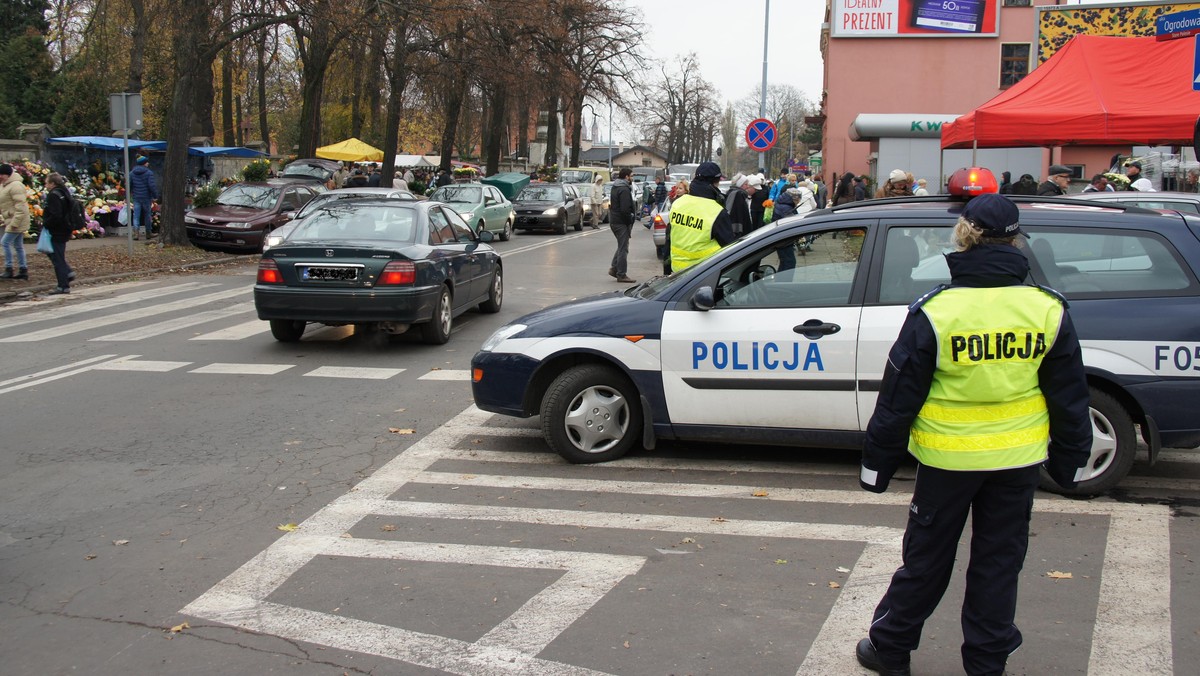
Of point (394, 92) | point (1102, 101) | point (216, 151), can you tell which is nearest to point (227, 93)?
point (216, 151)

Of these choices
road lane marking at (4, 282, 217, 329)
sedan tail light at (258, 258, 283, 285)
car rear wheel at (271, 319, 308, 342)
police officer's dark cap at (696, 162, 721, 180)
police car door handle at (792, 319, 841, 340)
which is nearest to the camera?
police car door handle at (792, 319, 841, 340)

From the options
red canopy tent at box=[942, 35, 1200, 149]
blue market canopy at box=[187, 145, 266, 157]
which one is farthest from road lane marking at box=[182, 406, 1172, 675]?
blue market canopy at box=[187, 145, 266, 157]

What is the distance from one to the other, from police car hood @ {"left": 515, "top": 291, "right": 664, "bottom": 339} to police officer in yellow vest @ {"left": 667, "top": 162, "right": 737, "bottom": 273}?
10.0 feet

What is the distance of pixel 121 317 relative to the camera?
44.1 feet

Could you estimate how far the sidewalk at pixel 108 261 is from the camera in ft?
52.6

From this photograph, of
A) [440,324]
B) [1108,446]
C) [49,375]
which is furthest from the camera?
[440,324]

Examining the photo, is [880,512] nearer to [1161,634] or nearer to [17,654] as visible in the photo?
[1161,634]

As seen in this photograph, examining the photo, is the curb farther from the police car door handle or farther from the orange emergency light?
the orange emergency light

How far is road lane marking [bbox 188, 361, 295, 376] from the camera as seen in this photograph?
9930 mm

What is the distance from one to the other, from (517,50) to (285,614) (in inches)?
1271

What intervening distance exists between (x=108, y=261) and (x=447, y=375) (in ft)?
39.4

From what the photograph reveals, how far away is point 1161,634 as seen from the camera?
4227 mm

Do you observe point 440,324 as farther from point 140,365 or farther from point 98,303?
point 98,303

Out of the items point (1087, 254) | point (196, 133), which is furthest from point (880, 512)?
point (196, 133)
